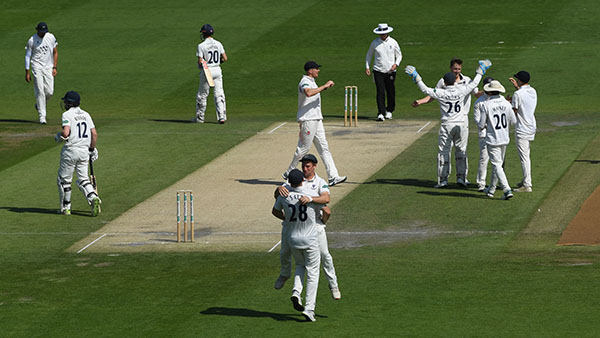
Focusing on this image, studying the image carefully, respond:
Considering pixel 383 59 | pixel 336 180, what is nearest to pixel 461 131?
pixel 336 180

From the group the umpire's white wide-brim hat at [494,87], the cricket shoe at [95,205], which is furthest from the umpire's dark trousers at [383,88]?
the cricket shoe at [95,205]

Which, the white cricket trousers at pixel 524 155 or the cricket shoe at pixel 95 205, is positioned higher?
the white cricket trousers at pixel 524 155

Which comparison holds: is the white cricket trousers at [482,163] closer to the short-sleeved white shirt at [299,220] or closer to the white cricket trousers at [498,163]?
the white cricket trousers at [498,163]

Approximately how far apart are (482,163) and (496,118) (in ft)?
3.38

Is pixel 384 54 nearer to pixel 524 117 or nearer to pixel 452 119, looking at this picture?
pixel 452 119

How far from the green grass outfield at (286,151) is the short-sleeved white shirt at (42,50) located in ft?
5.44

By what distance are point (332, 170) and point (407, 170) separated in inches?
79.8

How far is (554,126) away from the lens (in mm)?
26875

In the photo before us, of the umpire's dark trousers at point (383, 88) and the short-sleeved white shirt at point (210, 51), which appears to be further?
the umpire's dark trousers at point (383, 88)

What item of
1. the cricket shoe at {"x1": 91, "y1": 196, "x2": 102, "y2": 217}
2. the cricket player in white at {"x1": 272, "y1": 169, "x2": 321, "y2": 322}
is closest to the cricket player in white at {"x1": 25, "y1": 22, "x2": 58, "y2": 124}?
the cricket shoe at {"x1": 91, "y1": 196, "x2": 102, "y2": 217}

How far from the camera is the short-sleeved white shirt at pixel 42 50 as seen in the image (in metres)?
28.3

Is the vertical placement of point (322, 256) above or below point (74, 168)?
below

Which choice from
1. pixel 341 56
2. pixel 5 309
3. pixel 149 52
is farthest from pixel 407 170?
pixel 149 52

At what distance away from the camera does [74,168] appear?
20109mm
